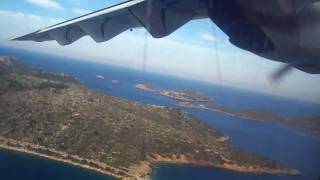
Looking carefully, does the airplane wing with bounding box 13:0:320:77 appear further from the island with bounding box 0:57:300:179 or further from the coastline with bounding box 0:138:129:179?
the coastline with bounding box 0:138:129:179

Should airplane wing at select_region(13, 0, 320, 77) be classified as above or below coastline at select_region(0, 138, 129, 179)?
above

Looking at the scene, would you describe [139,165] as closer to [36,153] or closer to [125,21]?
[36,153]

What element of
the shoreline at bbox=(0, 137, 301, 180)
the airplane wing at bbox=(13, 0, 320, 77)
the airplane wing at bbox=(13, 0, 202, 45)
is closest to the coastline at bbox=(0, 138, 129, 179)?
the shoreline at bbox=(0, 137, 301, 180)

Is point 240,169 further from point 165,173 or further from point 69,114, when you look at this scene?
point 69,114

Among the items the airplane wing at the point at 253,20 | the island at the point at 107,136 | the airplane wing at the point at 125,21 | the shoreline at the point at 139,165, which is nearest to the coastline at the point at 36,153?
the shoreline at the point at 139,165

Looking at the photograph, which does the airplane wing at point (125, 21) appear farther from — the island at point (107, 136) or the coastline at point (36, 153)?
the coastline at point (36, 153)

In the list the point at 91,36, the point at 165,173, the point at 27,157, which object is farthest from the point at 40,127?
the point at 91,36
